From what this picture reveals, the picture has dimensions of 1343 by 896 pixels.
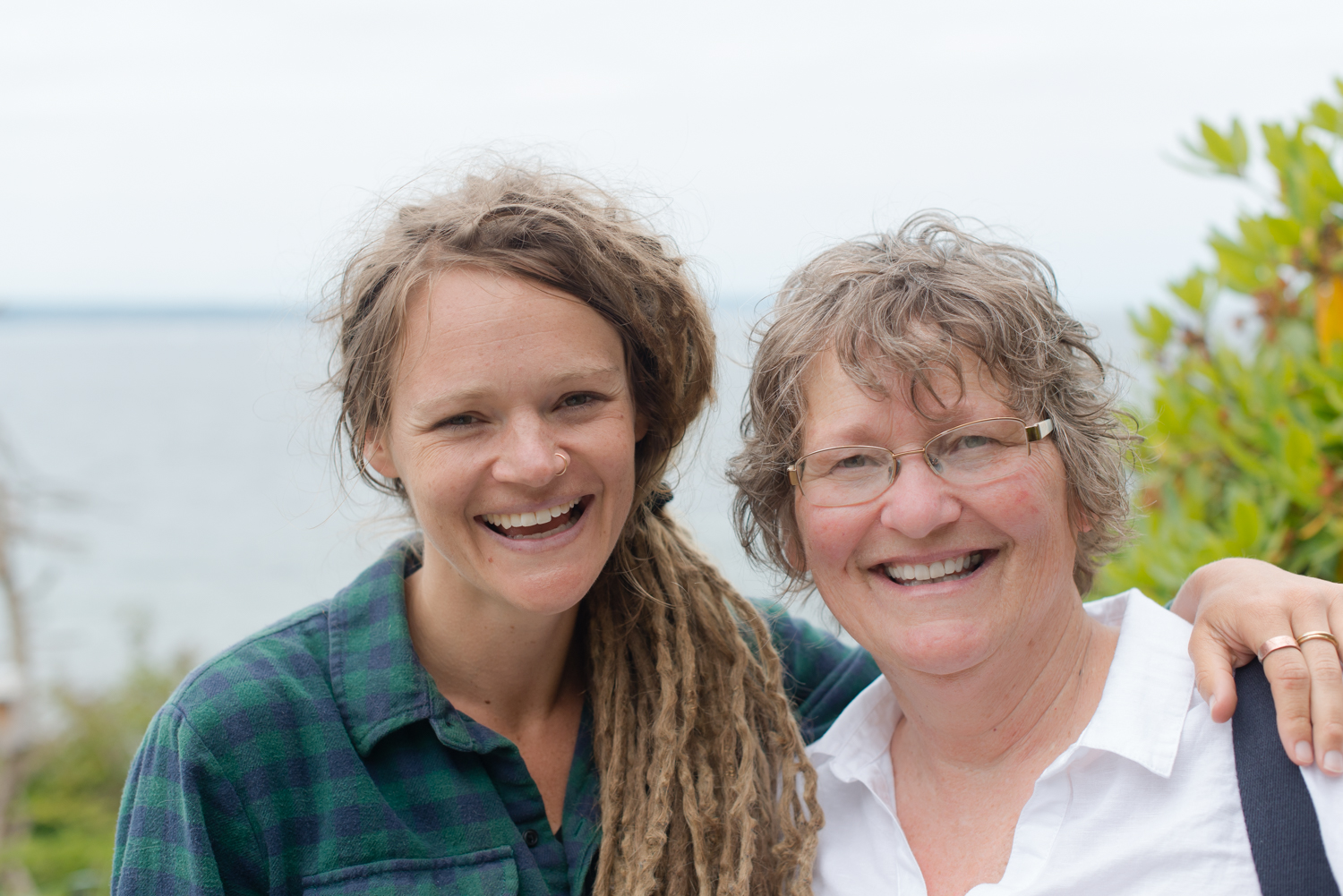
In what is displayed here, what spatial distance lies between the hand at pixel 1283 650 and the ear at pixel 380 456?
145 cm

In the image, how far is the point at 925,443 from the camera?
5.47 feet

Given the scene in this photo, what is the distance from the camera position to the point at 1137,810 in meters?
1.54

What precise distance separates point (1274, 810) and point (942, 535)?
596mm

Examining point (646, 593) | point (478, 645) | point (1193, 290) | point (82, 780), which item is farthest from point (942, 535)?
point (82, 780)

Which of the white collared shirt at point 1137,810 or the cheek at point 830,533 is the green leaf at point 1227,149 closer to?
the white collared shirt at point 1137,810

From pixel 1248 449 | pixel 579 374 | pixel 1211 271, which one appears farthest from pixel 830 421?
pixel 1211 271

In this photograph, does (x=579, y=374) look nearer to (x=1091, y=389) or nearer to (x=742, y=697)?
(x=742, y=697)

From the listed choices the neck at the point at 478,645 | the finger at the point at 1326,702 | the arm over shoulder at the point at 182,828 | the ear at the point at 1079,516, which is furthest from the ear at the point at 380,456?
the finger at the point at 1326,702

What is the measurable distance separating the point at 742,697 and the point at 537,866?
519 millimetres

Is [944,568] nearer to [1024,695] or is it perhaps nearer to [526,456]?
[1024,695]

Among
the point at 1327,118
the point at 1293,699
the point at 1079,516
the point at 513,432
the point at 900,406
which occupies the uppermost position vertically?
the point at 1327,118

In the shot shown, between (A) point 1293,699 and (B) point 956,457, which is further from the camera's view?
(B) point 956,457

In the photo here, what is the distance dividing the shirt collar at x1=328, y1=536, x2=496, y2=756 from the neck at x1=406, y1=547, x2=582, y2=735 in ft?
0.20

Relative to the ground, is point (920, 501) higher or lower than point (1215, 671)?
higher
